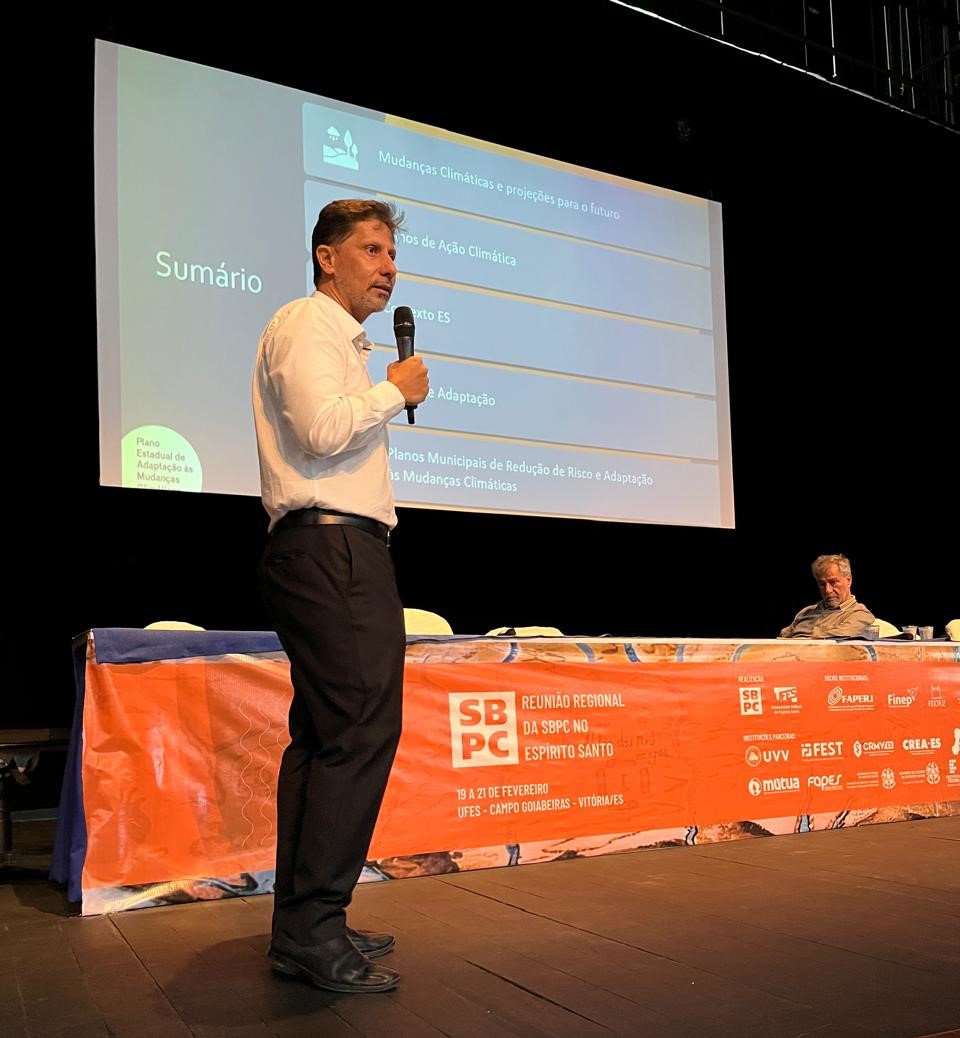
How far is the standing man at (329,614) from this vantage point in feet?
5.26

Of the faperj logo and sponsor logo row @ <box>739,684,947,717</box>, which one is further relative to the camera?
the faperj logo

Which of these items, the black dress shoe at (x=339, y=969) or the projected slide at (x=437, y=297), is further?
the projected slide at (x=437, y=297)

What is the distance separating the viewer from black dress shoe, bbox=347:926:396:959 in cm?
176

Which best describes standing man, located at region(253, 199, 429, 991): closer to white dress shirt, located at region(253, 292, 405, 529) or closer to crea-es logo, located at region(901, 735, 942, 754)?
white dress shirt, located at region(253, 292, 405, 529)

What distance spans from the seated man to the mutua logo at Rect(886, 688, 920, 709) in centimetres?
33

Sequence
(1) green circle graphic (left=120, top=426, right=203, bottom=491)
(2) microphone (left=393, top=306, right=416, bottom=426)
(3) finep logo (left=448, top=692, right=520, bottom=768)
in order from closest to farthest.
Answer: (2) microphone (left=393, top=306, right=416, bottom=426), (3) finep logo (left=448, top=692, right=520, bottom=768), (1) green circle graphic (left=120, top=426, right=203, bottom=491)

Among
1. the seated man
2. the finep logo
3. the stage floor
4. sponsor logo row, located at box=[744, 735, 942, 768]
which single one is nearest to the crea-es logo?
sponsor logo row, located at box=[744, 735, 942, 768]

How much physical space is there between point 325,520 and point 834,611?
2.78m

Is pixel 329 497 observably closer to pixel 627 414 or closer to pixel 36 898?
pixel 36 898

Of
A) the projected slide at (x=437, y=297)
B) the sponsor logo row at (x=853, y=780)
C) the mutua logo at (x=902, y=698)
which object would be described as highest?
the projected slide at (x=437, y=297)

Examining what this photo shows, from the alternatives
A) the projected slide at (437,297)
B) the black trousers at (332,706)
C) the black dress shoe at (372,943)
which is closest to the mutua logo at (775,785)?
the black dress shoe at (372,943)

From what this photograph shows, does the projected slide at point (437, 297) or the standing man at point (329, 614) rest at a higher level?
the projected slide at point (437, 297)

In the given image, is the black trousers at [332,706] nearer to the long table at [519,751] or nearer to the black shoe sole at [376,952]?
the black shoe sole at [376,952]

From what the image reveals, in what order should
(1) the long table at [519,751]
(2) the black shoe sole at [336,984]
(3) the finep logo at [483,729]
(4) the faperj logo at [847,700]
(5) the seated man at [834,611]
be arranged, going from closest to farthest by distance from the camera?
(2) the black shoe sole at [336,984]
(1) the long table at [519,751]
(3) the finep logo at [483,729]
(4) the faperj logo at [847,700]
(5) the seated man at [834,611]
